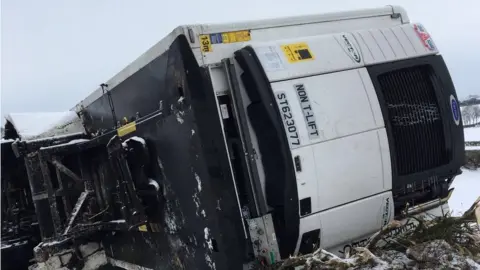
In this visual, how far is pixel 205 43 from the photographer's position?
3.42m

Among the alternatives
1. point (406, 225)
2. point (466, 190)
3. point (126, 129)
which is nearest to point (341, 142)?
point (406, 225)

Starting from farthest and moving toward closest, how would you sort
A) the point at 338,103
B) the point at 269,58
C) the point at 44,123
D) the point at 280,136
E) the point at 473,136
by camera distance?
the point at 473,136 < the point at 44,123 < the point at 338,103 < the point at 269,58 < the point at 280,136

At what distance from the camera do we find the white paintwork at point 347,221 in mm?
3512

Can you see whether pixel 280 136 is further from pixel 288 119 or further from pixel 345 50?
pixel 345 50

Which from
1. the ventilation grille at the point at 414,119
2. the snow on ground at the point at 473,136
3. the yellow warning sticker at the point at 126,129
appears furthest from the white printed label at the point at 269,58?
the snow on ground at the point at 473,136

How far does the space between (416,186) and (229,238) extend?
65.6 inches

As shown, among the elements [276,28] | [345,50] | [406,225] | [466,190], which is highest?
[276,28]

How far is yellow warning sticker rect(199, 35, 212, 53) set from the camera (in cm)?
340

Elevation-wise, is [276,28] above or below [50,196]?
above

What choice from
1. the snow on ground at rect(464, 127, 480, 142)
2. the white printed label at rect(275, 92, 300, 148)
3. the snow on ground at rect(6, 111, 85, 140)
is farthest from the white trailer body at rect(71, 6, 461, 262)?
the snow on ground at rect(464, 127, 480, 142)

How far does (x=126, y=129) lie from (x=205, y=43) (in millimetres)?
1334

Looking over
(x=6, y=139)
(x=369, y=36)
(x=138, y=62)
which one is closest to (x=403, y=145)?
(x=369, y=36)

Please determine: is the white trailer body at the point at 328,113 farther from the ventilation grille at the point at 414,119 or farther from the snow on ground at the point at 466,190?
the snow on ground at the point at 466,190

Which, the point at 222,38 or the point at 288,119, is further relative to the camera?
the point at 222,38
